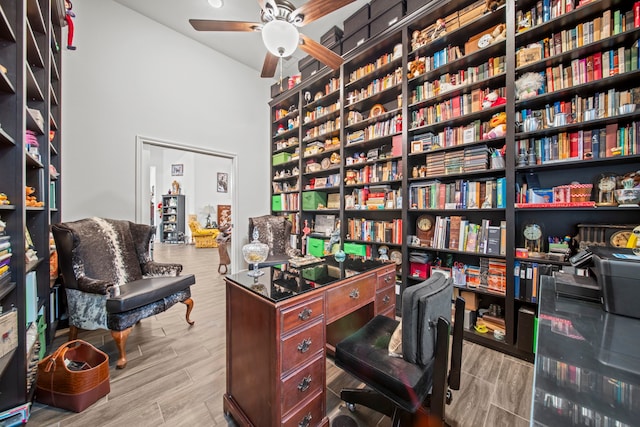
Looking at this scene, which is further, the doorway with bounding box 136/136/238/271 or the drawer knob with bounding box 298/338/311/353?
the doorway with bounding box 136/136/238/271

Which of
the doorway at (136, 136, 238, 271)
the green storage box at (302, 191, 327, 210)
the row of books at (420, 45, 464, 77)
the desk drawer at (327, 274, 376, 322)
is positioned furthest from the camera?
the doorway at (136, 136, 238, 271)

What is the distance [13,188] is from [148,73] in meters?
2.68

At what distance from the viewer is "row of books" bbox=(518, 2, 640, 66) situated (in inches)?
63.6

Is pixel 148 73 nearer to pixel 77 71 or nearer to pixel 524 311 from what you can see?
pixel 77 71

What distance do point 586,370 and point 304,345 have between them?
96 centimetres

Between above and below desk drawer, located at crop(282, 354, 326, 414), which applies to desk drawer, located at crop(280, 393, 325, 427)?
below

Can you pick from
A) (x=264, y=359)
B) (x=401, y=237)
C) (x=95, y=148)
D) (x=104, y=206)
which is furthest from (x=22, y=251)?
(x=401, y=237)

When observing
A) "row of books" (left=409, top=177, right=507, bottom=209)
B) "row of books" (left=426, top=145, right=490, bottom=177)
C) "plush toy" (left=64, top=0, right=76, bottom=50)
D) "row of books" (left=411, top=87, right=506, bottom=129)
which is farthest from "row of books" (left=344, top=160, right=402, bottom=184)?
"plush toy" (left=64, top=0, right=76, bottom=50)

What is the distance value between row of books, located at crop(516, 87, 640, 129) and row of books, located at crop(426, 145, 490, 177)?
36 centimetres

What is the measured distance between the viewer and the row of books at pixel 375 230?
8.99 feet

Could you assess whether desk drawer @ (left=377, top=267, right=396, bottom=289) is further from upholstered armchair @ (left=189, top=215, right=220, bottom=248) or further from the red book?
upholstered armchair @ (left=189, top=215, right=220, bottom=248)

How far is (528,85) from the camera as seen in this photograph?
1923 mm

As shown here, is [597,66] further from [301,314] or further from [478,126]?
[301,314]

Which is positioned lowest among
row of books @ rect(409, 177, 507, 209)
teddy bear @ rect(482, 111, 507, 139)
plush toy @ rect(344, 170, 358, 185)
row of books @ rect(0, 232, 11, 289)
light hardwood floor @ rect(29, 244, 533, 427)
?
light hardwood floor @ rect(29, 244, 533, 427)
